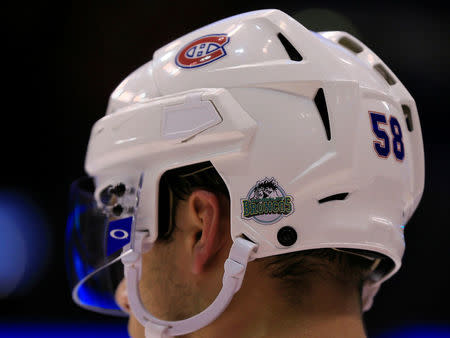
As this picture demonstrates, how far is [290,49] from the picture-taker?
1.20 metres

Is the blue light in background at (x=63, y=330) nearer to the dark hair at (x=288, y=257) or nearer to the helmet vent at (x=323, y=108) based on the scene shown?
the dark hair at (x=288, y=257)

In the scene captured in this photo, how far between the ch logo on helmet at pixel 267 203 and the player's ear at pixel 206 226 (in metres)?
0.09

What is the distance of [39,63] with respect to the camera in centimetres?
373

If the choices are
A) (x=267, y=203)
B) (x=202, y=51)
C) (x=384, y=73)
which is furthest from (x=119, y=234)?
(x=384, y=73)

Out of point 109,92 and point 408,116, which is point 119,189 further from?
point 109,92

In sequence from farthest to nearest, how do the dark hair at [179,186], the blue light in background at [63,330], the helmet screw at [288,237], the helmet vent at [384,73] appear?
the blue light in background at [63,330] → the helmet vent at [384,73] → the dark hair at [179,186] → the helmet screw at [288,237]

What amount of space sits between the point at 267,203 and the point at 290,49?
379mm

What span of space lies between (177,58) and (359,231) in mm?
593

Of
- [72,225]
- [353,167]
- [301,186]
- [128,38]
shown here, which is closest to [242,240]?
[301,186]

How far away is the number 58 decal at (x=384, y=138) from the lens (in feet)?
3.72

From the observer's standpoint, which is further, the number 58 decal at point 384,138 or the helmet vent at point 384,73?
the helmet vent at point 384,73

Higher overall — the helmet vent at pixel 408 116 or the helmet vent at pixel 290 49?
the helmet vent at pixel 290 49

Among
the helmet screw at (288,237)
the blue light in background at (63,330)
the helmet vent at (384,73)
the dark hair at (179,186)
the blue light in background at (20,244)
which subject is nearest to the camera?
the helmet screw at (288,237)

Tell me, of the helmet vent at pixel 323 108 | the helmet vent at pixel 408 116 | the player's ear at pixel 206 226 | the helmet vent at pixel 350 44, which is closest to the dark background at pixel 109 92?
the helmet vent at pixel 350 44
